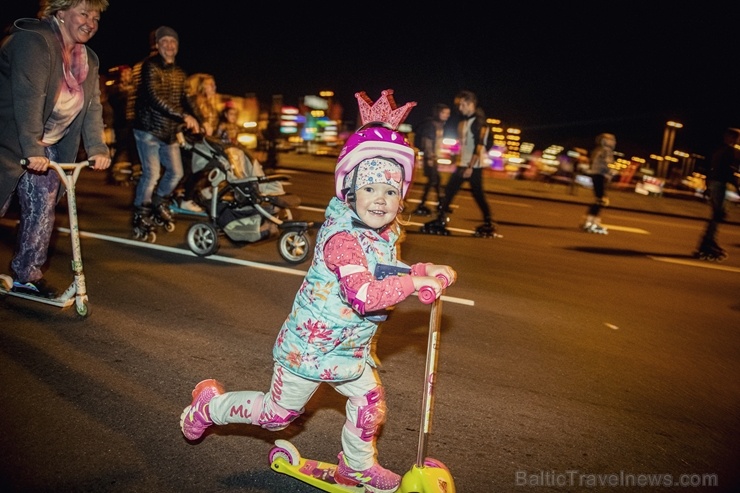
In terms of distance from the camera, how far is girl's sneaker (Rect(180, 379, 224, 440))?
2.85m

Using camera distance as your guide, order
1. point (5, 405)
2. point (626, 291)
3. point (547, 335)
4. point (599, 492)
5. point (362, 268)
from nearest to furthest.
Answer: point (362, 268) → point (599, 492) → point (5, 405) → point (547, 335) → point (626, 291)

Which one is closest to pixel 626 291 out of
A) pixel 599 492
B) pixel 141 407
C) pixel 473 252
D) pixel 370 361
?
pixel 473 252

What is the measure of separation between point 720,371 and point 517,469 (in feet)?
9.14

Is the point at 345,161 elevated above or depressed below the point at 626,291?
above

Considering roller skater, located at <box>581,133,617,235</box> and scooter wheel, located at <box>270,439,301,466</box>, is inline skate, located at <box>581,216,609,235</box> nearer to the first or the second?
roller skater, located at <box>581,133,617,235</box>

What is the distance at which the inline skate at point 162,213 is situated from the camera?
7.83m

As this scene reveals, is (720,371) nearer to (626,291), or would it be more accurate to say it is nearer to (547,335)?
(547,335)

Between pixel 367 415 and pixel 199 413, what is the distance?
864 mm

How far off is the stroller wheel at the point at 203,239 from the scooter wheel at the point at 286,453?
4.37m

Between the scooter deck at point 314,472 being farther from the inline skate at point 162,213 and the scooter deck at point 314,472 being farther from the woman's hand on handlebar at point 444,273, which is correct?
the inline skate at point 162,213

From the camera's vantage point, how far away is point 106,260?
6.44 m

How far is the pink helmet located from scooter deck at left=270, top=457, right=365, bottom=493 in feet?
4.55

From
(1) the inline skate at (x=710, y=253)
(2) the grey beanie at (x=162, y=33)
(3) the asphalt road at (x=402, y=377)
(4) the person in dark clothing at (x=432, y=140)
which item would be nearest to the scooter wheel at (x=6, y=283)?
(3) the asphalt road at (x=402, y=377)

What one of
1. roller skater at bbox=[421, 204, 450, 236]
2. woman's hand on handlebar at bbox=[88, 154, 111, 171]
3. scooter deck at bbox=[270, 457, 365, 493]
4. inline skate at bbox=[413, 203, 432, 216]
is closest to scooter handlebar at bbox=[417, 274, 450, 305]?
scooter deck at bbox=[270, 457, 365, 493]
